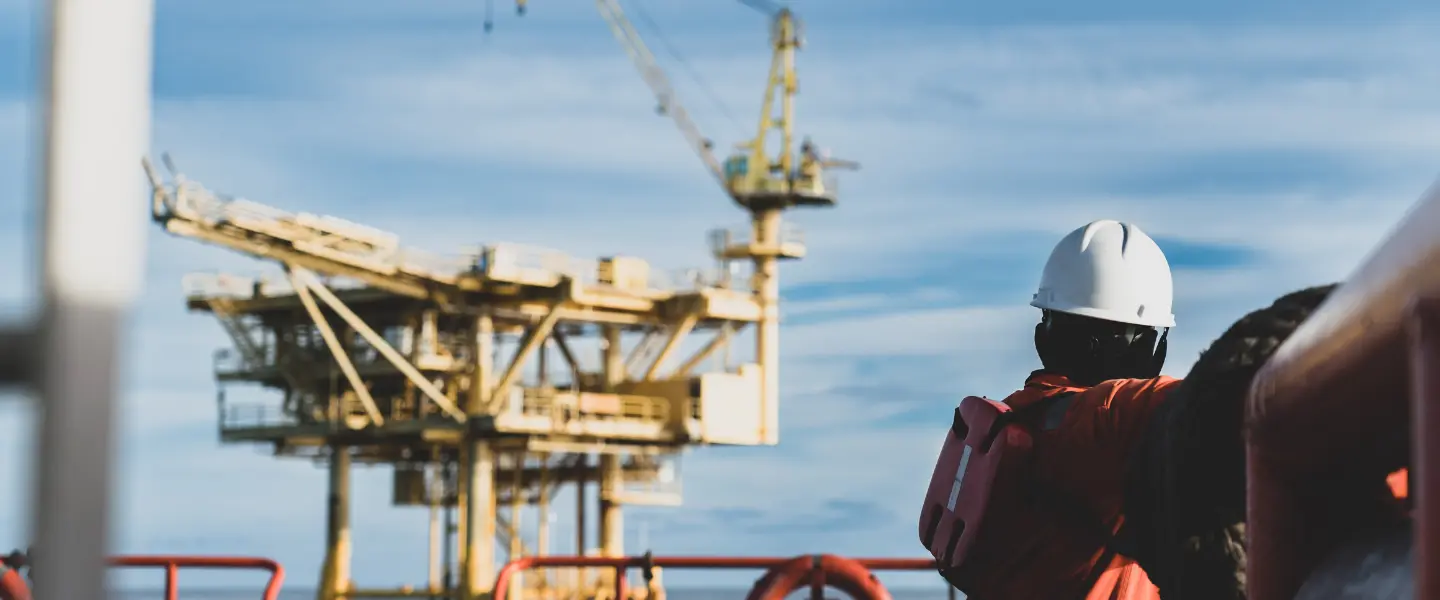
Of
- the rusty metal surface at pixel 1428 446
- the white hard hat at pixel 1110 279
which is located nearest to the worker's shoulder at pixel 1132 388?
the white hard hat at pixel 1110 279

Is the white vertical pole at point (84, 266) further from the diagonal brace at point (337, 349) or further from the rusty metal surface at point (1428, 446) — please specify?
the diagonal brace at point (337, 349)

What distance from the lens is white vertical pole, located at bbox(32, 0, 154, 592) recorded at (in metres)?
0.65

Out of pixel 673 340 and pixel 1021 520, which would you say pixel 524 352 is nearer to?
pixel 673 340

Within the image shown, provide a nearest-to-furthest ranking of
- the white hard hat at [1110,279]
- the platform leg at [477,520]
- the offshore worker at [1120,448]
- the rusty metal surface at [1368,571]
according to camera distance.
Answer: the rusty metal surface at [1368,571] < the offshore worker at [1120,448] < the white hard hat at [1110,279] < the platform leg at [477,520]

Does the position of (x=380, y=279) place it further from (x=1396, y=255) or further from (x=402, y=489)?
(x=1396, y=255)

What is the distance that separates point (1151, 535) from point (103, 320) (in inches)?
60.8

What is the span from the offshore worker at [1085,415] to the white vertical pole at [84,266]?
65.7 inches

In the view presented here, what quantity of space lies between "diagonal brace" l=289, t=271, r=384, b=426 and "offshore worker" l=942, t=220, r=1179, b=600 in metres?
29.1

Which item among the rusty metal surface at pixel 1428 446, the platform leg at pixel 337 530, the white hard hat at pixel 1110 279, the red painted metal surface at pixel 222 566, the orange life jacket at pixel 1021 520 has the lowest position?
the platform leg at pixel 337 530

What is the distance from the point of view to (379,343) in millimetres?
31500

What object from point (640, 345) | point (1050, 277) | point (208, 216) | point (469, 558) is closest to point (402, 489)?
point (469, 558)

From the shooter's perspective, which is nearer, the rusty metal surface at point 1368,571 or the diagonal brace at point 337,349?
the rusty metal surface at point 1368,571

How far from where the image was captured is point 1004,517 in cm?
263

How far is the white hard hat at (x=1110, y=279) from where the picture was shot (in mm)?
2807
